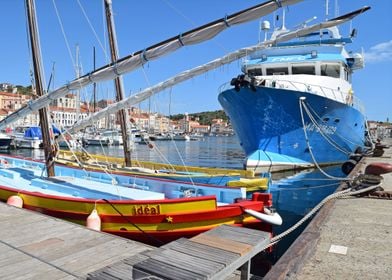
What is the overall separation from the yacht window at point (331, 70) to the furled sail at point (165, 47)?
15.1 metres

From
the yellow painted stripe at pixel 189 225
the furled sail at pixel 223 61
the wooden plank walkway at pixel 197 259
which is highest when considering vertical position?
the furled sail at pixel 223 61

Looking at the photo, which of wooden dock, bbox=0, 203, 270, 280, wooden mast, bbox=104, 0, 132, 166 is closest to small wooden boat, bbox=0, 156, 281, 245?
wooden dock, bbox=0, 203, 270, 280

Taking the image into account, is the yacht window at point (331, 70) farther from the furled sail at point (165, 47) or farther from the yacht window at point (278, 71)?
the furled sail at point (165, 47)

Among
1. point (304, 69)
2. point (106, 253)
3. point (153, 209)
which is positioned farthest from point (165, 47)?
point (304, 69)

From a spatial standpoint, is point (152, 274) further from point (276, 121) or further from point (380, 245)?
point (276, 121)

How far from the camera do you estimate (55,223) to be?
21.9 ft

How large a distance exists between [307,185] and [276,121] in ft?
12.7

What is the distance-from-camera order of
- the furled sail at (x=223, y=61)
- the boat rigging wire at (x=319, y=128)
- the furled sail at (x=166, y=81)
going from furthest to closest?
the boat rigging wire at (x=319, y=128), the furled sail at (x=166, y=81), the furled sail at (x=223, y=61)

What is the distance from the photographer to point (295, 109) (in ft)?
59.6

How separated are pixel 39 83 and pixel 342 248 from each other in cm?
1031

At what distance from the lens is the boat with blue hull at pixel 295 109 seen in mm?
18125

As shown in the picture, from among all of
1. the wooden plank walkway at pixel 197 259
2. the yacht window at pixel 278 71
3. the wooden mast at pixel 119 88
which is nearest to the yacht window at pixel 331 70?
the yacht window at pixel 278 71

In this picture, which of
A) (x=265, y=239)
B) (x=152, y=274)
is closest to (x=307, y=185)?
(x=265, y=239)

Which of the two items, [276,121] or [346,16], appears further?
[276,121]
